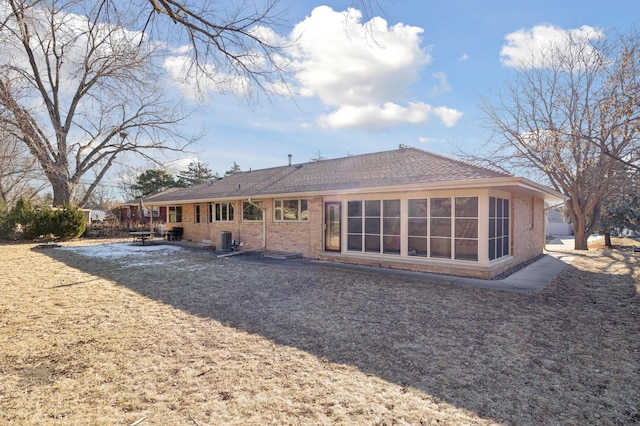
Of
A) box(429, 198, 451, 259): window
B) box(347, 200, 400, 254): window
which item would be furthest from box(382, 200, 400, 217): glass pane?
box(429, 198, 451, 259): window

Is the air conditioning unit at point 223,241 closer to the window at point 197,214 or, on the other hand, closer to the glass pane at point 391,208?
the window at point 197,214

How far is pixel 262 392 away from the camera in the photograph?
317 cm

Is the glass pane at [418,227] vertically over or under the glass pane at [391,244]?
over

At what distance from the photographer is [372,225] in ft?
34.0

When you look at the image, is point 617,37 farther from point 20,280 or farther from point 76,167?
point 76,167

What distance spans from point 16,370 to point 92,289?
4.25 meters

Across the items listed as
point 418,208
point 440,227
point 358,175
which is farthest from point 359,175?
point 440,227

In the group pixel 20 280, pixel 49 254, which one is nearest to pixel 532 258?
pixel 20 280

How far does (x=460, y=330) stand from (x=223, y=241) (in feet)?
36.1

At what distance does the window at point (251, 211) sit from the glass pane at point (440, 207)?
678 cm

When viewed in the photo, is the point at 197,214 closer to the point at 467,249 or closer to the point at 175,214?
the point at 175,214

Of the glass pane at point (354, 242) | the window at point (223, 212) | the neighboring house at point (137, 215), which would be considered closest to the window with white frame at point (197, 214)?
the window at point (223, 212)

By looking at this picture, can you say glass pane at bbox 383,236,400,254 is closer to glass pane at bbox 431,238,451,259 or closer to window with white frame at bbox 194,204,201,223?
glass pane at bbox 431,238,451,259

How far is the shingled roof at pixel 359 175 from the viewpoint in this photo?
29.4ft
